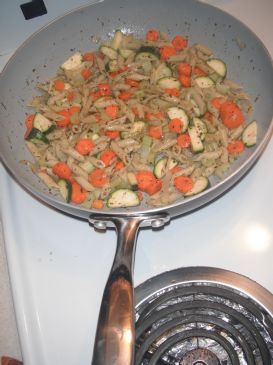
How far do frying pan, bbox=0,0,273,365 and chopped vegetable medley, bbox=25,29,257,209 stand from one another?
3cm

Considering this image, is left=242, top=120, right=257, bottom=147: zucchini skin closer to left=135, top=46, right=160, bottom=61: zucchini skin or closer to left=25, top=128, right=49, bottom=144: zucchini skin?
left=135, top=46, right=160, bottom=61: zucchini skin

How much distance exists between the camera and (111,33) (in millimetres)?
1570

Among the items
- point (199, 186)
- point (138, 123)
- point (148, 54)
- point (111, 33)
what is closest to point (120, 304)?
point (199, 186)

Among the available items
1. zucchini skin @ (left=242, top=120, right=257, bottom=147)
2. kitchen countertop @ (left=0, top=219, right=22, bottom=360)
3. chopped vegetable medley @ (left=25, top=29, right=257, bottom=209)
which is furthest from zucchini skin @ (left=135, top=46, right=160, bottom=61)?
kitchen countertop @ (left=0, top=219, right=22, bottom=360)

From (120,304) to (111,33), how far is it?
3.24 feet

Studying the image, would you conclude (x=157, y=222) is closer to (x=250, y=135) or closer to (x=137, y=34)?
(x=250, y=135)

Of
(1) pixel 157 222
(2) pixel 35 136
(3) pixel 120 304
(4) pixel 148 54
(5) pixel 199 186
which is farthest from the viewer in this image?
(4) pixel 148 54

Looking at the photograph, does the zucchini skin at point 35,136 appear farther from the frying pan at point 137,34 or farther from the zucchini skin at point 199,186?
the zucchini skin at point 199,186

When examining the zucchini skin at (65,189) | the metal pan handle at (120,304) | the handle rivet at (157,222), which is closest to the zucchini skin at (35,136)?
the zucchini skin at (65,189)

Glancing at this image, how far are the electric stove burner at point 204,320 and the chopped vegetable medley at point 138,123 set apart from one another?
25cm

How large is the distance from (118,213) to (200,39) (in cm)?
75

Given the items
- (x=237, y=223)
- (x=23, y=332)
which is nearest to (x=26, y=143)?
(x=23, y=332)

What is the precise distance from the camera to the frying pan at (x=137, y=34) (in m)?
1.08

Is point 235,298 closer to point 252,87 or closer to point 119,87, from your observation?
point 252,87
